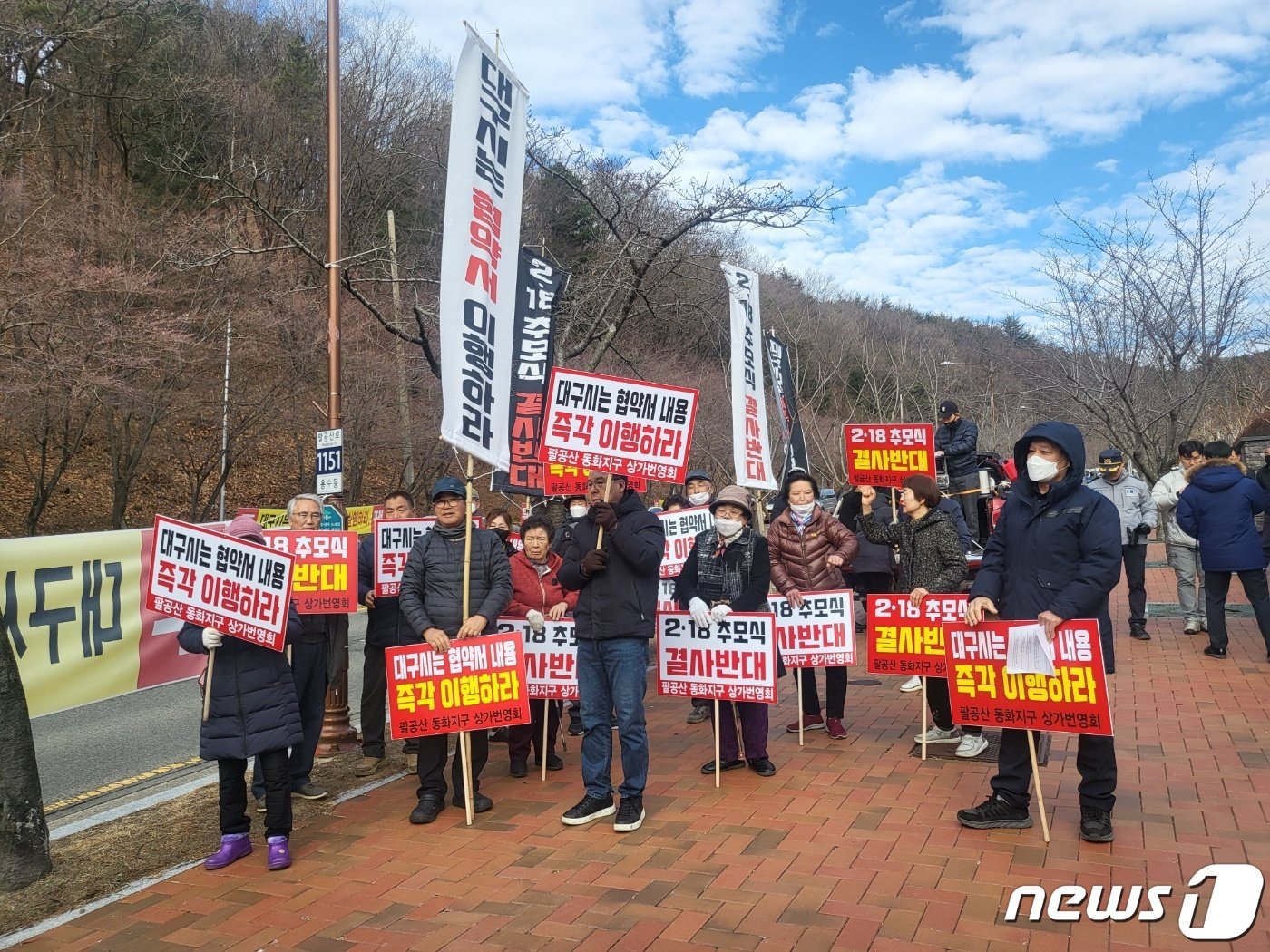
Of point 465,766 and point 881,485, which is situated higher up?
point 881,485

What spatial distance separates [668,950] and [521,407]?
6.79 m

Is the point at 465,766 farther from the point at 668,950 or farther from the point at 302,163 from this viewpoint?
the point at 302,163

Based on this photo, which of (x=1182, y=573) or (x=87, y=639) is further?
(x=1182, y=573)

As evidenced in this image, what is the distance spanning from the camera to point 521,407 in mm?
9922

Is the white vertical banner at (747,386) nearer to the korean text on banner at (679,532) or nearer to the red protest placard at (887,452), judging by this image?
the red protest placard at (887,452)

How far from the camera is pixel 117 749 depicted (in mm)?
7902

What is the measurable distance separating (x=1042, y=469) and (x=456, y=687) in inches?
140

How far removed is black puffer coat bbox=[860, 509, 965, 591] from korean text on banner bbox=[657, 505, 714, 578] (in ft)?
9.70

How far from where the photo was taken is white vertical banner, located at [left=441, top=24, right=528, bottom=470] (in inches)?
225

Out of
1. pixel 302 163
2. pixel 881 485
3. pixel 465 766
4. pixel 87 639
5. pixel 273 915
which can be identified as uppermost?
pixel 302 163

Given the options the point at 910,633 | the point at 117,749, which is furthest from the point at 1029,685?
the point at 117,749

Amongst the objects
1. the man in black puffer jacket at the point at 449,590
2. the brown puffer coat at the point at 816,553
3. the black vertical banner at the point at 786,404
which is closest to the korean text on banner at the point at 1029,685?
the brown puffer coat at the point at 816,553

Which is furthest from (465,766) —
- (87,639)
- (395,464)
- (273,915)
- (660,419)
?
(395,464)

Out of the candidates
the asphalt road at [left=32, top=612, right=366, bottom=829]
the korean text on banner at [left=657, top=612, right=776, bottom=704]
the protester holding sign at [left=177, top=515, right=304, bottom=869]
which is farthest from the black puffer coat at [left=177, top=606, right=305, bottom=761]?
the korean text on banner at [left=657, top=612, right=776, bottom=704]
